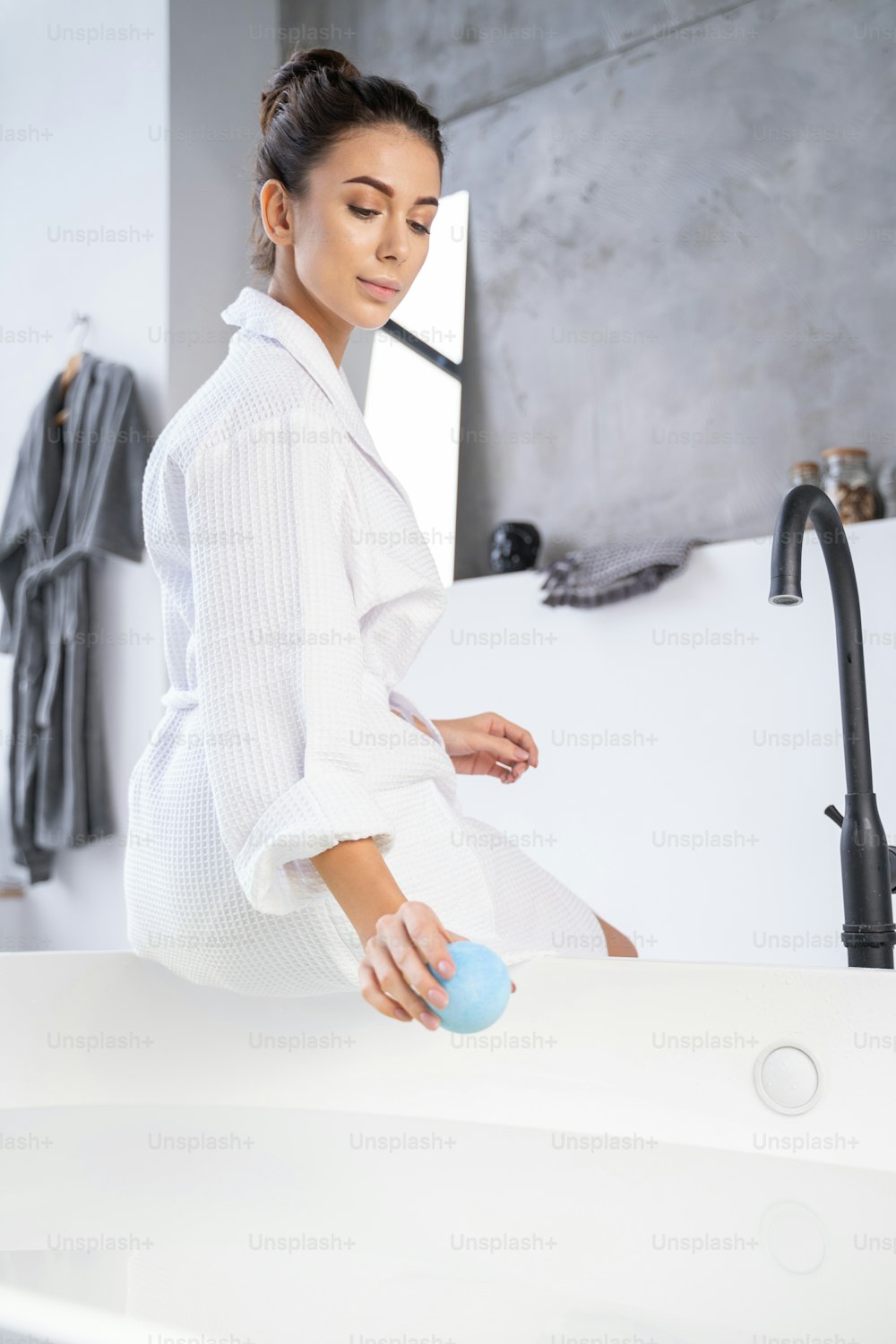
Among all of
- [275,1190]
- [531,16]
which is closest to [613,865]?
[275,1190]

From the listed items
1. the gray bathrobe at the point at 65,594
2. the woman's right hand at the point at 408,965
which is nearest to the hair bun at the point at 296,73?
the woman's right hand at the point at 408,965

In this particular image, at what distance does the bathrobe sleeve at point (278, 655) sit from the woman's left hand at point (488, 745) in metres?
0.37

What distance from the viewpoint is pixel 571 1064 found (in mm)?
1044

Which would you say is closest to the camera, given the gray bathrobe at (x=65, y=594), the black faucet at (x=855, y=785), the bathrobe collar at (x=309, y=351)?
the bathrobe collar at (x=309, y=351)

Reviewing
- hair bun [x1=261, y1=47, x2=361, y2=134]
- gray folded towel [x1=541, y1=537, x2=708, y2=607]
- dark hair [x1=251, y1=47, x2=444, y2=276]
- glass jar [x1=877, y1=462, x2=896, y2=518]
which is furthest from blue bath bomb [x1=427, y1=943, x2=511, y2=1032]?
glass jar [x1=877, y1=462, x2=896, y2=518]

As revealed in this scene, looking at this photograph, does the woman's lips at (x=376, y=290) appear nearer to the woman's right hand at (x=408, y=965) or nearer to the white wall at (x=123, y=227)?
the woman's right hand at (x=408, y=965)

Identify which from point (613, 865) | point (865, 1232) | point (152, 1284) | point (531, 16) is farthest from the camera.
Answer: point (531, 16)

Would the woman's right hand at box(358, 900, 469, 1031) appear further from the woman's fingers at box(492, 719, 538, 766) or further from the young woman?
the woman's fingers at box(492, 719, 538, 766)

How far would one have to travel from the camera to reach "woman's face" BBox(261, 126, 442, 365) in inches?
38.2

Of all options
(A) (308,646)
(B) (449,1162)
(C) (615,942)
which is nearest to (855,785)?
(C) (615,942)

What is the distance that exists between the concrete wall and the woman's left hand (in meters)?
1.31

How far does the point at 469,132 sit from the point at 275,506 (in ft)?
7.68

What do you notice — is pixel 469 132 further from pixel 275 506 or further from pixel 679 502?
pixel 275 506

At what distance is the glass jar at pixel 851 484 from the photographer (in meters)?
2.15
